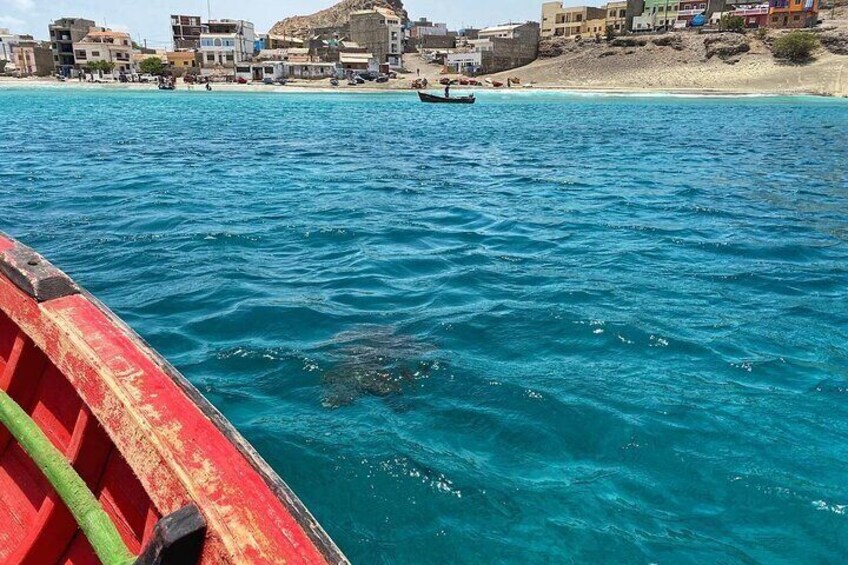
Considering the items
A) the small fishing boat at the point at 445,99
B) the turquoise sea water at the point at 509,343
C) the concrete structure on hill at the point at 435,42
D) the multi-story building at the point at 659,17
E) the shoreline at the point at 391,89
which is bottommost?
the turquoise sea water at the point at 509,343

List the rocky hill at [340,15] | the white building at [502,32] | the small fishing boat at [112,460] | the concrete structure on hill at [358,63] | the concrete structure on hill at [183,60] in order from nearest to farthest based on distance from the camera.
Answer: the small fishing boat at [112,460], the concrete structure on hill at [183,60], the concrete structure on hill at [358,63], the white building at [502,32], the rocky hill at [340,15]

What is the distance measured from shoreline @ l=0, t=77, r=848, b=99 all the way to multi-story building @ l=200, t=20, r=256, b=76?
1759cm

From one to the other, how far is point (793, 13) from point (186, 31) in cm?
11186

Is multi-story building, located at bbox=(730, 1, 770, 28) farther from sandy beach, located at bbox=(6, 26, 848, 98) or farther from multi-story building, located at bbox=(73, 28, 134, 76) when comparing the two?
multi-story building, located at bbox=(73, 28, 134, 76)

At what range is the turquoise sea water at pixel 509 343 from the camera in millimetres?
4285

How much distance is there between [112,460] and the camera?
2746 millimetres

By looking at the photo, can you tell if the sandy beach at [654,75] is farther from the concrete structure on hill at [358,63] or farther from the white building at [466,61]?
the concrete structure on hill at [358,63]

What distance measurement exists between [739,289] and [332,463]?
20.7 ft

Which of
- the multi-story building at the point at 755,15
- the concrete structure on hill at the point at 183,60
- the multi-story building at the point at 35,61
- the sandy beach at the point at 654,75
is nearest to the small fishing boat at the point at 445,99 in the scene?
the sandy beach at the point at 654,75

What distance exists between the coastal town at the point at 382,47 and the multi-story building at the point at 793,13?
6.3 inches

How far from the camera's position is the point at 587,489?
449 cm

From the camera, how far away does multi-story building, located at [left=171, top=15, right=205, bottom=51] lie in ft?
405

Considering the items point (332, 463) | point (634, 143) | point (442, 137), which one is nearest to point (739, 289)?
point (332, 463)

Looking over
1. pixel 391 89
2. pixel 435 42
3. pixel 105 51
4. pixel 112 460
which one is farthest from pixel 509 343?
pixel 435 42
